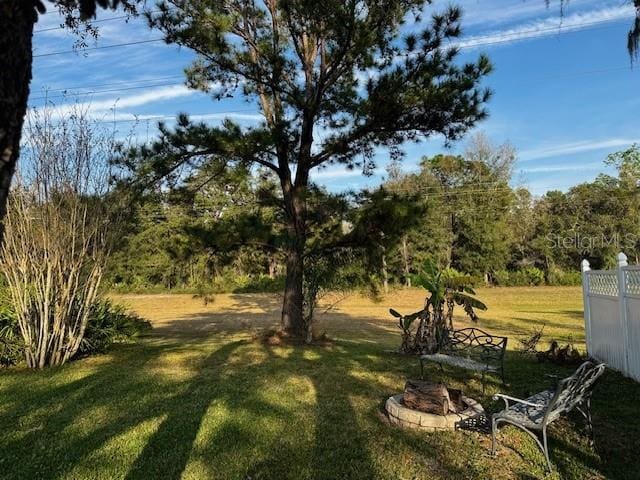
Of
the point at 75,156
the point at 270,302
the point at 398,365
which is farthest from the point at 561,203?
the point at 75,156

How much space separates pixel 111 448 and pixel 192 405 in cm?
123

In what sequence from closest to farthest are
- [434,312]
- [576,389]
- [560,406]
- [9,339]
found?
[560,406]
[576,389]
[9,339]
[434,312]

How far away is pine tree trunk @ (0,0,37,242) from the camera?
1.33 meters

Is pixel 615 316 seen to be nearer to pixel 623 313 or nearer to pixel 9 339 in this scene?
pixel 623 313

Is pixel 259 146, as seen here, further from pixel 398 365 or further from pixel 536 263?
pixel 536 263

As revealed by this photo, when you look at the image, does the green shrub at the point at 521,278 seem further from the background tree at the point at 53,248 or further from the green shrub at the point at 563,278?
the background tree at the point at 53,248

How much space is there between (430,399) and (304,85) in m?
7.47

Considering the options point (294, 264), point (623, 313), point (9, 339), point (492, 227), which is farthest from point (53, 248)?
point (492, 227)

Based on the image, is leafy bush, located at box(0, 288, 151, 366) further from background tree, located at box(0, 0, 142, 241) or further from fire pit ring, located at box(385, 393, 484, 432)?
background tree, located at box(0, 0, 142, 241)

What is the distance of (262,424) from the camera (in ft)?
14.6

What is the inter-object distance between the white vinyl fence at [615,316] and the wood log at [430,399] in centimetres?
297

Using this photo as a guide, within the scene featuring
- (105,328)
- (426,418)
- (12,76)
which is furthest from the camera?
(105,328)

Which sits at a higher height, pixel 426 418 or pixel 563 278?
pixel 563 278

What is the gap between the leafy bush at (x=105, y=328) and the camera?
8.36 meters
